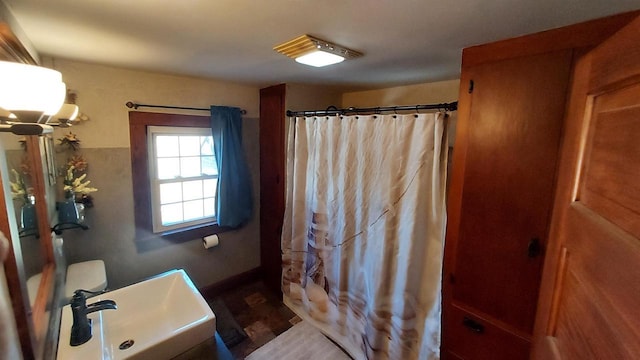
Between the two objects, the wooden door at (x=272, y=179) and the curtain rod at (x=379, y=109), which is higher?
the curtain rod at (x=379, y=109)

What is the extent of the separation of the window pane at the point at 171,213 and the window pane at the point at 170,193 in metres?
0.05

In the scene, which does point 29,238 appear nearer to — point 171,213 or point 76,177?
point 76,177

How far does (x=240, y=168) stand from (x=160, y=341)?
5.55 ft

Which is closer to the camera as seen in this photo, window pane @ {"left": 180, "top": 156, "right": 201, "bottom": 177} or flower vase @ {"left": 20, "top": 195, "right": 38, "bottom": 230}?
flower vase @ {"left": 20, "top": 195, "right": 38, "bottom": 230}

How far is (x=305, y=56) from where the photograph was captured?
135 centimetres

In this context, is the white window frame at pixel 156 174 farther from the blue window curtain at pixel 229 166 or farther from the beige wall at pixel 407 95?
the beige wall at pixel 407 95

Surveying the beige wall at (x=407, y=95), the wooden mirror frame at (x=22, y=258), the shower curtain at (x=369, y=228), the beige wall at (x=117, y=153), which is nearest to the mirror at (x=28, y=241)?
the wooden mirror frame at (x=22, y=258)

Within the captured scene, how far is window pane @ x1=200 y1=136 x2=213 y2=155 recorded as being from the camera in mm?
2493

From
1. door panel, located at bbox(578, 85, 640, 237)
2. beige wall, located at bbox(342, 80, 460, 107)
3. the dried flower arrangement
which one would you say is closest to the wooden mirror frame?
the dried flower arrangement

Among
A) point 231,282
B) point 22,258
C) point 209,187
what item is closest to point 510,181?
point 22,258

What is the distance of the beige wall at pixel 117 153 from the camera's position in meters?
1.87

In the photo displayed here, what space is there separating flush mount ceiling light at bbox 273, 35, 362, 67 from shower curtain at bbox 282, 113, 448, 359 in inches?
19.0

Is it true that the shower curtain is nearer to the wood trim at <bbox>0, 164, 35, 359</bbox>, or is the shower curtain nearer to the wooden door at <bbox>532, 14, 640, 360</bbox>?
the wooden door at <bbox>532, 14, 640, 360</bbox>

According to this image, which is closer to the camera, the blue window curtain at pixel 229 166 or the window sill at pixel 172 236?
the window sill at pixel 172 236
